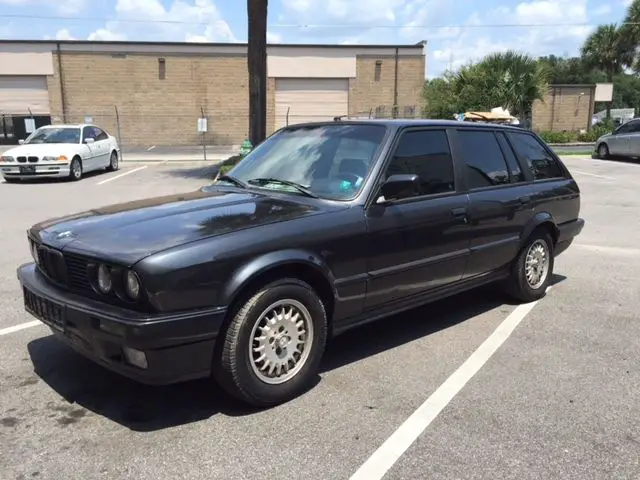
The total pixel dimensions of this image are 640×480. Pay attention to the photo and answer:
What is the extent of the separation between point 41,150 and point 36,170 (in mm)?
560

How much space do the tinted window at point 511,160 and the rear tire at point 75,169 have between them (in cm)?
1307

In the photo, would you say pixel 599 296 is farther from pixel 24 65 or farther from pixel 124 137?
pixel 24 65

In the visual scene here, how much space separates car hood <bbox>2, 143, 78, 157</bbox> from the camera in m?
15.5

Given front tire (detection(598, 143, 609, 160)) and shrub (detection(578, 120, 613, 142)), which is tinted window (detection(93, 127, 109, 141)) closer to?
front tire (detection(598, 143, 609, 160))

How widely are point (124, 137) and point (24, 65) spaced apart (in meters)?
6.52

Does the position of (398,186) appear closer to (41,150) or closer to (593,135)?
(41,150)

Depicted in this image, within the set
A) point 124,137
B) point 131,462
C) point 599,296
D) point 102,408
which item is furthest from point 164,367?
point 124,137

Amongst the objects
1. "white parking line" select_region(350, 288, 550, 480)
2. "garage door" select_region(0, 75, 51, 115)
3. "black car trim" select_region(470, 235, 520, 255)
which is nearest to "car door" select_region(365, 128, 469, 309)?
"black car trim" select_region(470, 235, 520, 255)

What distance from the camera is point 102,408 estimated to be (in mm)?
3531

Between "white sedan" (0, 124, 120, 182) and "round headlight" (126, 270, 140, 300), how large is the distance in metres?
13.8

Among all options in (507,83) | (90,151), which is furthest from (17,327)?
(507,83)

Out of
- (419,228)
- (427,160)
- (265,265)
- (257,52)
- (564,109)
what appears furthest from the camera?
(564,109)

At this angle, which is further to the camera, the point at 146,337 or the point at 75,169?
the point at 75,169

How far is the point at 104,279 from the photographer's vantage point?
322cm
